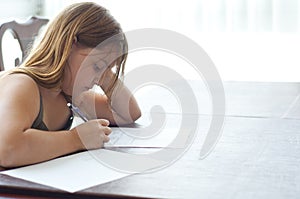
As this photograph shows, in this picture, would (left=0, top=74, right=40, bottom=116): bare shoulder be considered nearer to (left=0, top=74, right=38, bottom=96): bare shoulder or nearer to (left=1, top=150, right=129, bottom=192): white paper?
(left=0, top=74, right=38, bottom=96): bare shoulder

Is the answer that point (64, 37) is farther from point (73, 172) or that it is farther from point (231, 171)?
point (231, 171)

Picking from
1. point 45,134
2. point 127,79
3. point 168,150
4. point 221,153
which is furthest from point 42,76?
point 127,79

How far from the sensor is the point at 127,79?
1.95 metres

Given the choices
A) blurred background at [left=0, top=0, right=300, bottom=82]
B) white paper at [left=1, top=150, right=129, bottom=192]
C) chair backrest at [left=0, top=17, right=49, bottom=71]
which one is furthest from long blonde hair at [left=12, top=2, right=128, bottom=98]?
blurred background at [left=0, top=0, right=300, bottom=82]

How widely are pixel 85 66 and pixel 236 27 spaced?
5.18ft

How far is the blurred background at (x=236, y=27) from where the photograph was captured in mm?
2717

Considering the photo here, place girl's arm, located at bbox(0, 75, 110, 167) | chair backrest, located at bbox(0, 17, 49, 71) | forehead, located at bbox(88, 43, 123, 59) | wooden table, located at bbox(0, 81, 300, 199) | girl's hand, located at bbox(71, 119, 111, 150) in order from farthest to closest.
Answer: chair backrest, located at bbox(0, 17, 49, 71)
forehead, located at bbox(88, 43, 123, 59)
girl's hand, located at bbox(71, 119, 111, 150)
girl's arm, located at bbox(0, 75, 110, 167)
wooden table, located at bbox(0, 81, 300, 199)

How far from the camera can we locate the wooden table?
3.16ft

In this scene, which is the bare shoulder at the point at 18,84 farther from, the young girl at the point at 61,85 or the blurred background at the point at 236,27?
the blurred background at the point at 236,27

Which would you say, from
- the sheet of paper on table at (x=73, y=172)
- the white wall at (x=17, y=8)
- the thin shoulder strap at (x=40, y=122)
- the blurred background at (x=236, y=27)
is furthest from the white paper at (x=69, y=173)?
the white wall at (x=17, y=8)

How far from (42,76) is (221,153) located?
0.47 metres

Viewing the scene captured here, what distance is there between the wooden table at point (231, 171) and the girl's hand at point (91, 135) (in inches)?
8.5

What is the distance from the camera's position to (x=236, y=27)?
9.12ft

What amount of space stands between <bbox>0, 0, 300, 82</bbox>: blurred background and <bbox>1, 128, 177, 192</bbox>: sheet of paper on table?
5.59 feet
